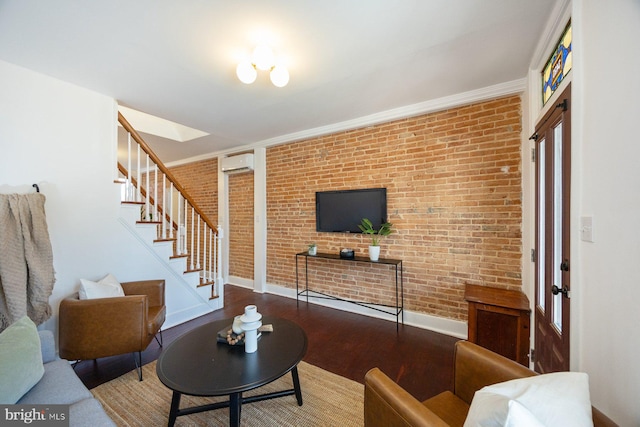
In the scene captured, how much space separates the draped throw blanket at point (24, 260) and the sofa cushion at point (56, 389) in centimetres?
82

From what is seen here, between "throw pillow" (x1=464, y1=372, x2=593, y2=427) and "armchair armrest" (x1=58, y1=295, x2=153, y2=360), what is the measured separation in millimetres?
2355

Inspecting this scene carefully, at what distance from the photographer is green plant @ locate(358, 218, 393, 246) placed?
3.11 metres

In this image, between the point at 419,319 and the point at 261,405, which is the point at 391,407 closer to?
the point at 261,405

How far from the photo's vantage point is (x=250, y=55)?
1920 mm

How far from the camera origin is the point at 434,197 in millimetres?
2869

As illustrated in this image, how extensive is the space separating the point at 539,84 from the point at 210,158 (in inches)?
201

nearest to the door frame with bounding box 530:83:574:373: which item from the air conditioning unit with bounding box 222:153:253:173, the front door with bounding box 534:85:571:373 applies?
the front door with bounding box 534:85:571:373

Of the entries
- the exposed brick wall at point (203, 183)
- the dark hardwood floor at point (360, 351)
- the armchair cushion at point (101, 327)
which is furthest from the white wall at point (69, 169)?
the exposed brick wall at point (203, 183)

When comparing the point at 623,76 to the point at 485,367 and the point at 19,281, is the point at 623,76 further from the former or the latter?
the point at 19,281

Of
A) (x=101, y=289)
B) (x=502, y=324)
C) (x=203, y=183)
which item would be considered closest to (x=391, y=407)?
(x=502, y=324)

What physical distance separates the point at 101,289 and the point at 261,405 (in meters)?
1.76

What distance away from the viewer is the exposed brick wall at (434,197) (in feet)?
8.27

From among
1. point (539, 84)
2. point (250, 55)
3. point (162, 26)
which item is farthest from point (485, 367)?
point (162, 26)

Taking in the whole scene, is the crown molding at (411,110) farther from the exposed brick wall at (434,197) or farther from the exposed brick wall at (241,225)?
the exposed brick wall at (241,225)
